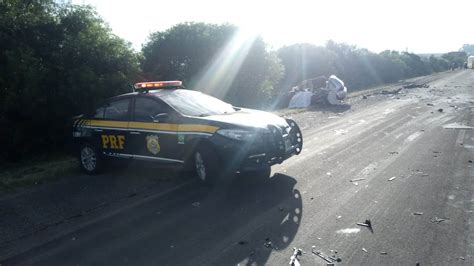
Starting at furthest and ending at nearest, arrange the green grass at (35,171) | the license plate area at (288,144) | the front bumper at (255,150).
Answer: the green grass at (35,171) < the license plate area at (288,144) < the front bumper at (255,150)

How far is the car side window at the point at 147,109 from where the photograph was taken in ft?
26.3

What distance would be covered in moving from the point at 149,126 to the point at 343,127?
7.70m

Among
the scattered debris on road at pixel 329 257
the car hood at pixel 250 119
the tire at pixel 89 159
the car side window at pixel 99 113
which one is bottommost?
the scattered debris on road at pixel 329 257

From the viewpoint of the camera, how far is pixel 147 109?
8.22m

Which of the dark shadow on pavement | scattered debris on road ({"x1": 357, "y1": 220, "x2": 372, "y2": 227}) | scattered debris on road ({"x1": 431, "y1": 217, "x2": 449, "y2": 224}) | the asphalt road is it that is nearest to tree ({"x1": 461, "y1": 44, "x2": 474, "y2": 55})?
the asphalt road

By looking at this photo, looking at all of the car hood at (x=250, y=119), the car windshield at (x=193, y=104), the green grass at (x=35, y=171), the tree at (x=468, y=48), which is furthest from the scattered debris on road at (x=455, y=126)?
the tree at (x=468, y=48)

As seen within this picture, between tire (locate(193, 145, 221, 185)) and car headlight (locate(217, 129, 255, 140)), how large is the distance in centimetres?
39

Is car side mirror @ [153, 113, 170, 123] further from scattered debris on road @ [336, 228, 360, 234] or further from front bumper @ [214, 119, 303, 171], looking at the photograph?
scattered debris on road @ [336, 228, 360, 234]

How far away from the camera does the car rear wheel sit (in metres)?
7.21

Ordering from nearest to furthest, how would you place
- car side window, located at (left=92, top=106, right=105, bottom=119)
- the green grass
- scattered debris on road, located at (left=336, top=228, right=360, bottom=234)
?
1. scattered debris on road, located at (left=336, top=228, right=360, bottom=234)
2. the green grass
3. car side window, located at (left=92, top=106, right=105, bottom=119)

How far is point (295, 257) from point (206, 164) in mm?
3054

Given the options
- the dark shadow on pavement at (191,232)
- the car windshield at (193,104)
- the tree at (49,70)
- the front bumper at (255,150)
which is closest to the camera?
the dark shadow on pavement at (191,232)

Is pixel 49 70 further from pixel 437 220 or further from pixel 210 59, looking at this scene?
pixel 437 220

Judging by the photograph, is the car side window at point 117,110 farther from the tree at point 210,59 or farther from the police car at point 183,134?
the tree at point 210,59
